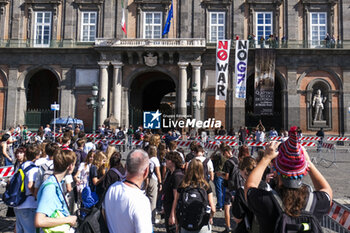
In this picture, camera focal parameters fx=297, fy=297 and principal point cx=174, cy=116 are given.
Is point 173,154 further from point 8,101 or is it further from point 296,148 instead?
point 8,101

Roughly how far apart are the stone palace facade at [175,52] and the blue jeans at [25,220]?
69.6ft

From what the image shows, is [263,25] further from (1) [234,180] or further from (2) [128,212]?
(2) [128,212]

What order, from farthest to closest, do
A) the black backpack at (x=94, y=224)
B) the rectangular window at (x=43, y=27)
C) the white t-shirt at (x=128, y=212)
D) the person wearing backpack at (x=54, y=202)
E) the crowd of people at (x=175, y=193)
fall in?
the rectangular window at (x=43, y=27) → the person wearing backpack at (x=54, y=202) → the black backpack at (x=94, y=224) → the white t-shirt at (x=128, y=212) → the crowd of people at (x=175, y=193)

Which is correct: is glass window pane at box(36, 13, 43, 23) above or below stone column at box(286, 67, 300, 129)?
above

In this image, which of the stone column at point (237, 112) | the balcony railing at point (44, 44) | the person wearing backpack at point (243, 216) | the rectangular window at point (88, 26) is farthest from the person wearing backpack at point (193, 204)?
the rectangular window at point (88, 26)

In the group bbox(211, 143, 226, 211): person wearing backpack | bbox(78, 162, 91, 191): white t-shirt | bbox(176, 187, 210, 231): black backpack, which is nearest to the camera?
bbox(176, 187, 210, 231): black backpack

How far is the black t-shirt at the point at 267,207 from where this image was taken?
7.95 ft

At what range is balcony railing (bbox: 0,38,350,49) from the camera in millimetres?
25516

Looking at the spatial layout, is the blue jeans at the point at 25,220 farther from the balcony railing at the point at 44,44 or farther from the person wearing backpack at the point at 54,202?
the balcony railing at the point at 44,44

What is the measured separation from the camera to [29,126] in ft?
89.8

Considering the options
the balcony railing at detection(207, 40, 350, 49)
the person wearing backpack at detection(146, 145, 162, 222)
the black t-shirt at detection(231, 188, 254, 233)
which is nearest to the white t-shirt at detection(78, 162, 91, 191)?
the person wearing backpack at detection(146, 145, 162, 222)

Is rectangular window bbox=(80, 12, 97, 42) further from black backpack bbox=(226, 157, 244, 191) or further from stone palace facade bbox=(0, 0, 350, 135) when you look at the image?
black backpack bbox=(226, 157, 244, 191)

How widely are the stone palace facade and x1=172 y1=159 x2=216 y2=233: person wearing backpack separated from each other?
20.9m

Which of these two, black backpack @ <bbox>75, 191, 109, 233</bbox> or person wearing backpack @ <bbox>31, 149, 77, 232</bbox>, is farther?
person wearing backpack @ <bbox>31, 149, 77, 232</bbox>
